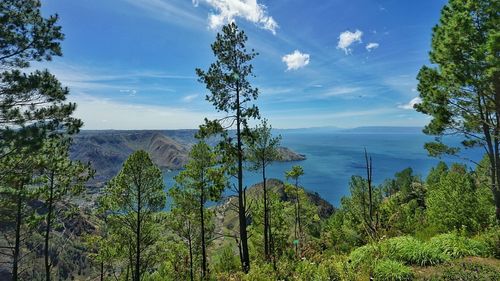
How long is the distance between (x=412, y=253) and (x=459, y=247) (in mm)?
1789

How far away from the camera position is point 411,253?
9.30m

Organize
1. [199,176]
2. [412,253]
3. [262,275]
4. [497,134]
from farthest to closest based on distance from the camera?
[199,176] < [497,134] < [262,275] < [412,253]

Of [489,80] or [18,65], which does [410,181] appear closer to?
[489,80]

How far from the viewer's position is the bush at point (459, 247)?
9.52m

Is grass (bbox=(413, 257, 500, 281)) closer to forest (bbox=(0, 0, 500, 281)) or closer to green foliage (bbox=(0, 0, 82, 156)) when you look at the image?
forest (bbox=(0, 0, 500, 281))

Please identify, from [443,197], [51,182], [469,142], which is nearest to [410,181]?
[443,197]

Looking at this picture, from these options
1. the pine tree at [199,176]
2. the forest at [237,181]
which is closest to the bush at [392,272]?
the forest at [237,181]

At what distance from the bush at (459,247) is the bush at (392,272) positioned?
2272 millimetres

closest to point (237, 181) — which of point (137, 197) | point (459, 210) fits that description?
point (137, 197)

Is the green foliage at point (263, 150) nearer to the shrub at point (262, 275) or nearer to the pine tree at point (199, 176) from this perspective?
the pine tree at point (199, 176)

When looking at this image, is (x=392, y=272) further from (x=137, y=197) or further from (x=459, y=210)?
(x=459, y=210)

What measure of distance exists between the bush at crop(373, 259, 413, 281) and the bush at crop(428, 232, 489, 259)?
7.45 feet

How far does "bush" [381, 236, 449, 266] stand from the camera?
9086mm

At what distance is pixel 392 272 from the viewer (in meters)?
8.06
